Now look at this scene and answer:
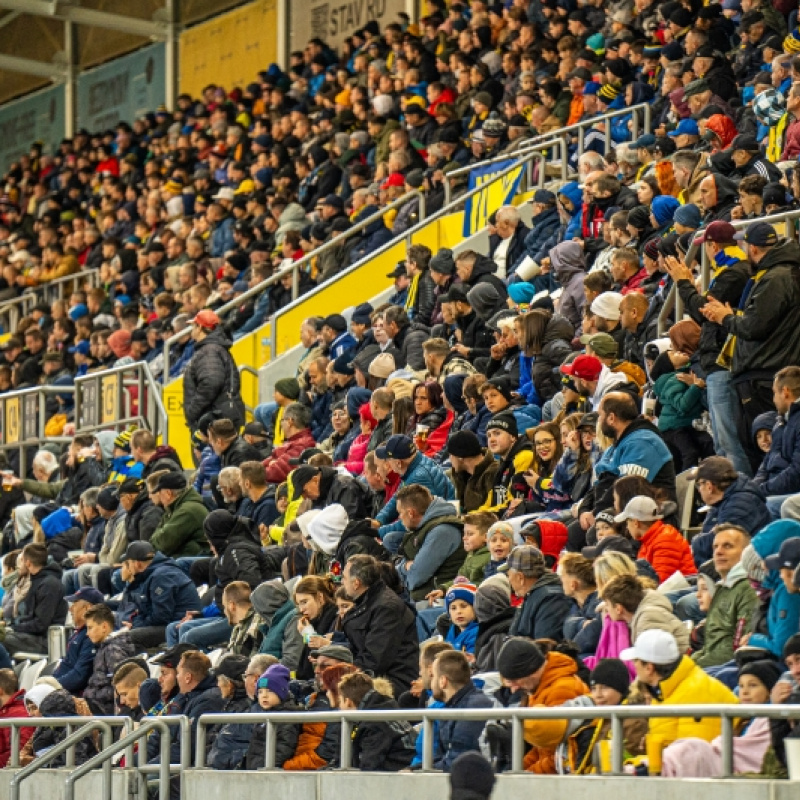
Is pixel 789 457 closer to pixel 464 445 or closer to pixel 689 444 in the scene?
pixel 689 444

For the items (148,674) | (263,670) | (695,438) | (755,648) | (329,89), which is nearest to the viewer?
(755,648)

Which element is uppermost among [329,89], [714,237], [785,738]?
[329,89]

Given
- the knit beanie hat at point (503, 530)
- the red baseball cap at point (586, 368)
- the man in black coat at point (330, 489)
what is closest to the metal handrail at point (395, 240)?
the man in black coat at point (330, 489)

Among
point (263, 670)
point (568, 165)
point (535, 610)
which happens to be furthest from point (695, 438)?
point (568, 165)

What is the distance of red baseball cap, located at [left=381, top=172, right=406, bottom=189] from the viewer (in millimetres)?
19719

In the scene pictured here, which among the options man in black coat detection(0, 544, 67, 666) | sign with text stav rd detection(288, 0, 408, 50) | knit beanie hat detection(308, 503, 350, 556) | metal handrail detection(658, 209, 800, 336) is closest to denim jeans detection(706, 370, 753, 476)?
metal handrail detection(658, 209, 800, 336)

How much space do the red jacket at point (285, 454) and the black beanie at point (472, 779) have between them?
7.14m

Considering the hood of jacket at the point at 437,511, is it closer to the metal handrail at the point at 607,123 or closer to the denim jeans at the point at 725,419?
the denim jeans at the point at 725,419

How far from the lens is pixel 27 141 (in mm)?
33906

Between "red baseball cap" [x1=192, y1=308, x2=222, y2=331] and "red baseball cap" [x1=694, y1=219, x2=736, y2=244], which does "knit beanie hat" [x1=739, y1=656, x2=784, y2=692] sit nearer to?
"red baseball cap" [x1=694, y1=219, x2=736, y2=244]

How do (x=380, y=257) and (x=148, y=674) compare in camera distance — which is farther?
(x=380, y=257)

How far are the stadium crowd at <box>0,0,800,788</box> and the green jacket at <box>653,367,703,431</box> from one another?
0.06ft

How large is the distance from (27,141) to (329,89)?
456 inches

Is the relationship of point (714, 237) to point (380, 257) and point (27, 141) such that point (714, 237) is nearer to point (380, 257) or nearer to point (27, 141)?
point (380, 257)
